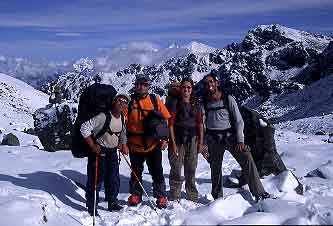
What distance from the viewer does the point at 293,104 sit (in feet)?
385

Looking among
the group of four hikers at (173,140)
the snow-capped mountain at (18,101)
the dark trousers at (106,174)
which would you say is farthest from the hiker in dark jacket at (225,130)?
the snow-capped mountain at (18,101)

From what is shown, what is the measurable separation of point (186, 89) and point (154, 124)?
99cm

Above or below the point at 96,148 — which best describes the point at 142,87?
above

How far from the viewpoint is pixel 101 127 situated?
9539mm

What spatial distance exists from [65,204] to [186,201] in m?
2.64

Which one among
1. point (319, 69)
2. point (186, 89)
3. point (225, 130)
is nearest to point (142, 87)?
point (186, 89)

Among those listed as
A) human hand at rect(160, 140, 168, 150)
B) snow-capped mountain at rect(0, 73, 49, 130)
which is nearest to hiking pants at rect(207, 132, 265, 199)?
human hand at rect(160, 140, 168, 150)

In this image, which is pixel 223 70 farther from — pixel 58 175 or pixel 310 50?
pixel 58 175

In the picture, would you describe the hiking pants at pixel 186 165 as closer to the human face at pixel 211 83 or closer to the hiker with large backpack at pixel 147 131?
the hiker with large backpack at pixel 147 131

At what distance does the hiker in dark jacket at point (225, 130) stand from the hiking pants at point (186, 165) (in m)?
0.41

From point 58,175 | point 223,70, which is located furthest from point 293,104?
point 58,175

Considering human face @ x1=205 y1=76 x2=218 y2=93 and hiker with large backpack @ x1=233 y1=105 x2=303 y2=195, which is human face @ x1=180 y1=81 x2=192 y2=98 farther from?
hiker with large backpack @ x1=233 y1=105 x2=303 y2=195

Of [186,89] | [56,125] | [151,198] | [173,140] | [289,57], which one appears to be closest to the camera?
[186,89]

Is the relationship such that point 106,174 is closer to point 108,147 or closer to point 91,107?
point 108,147
